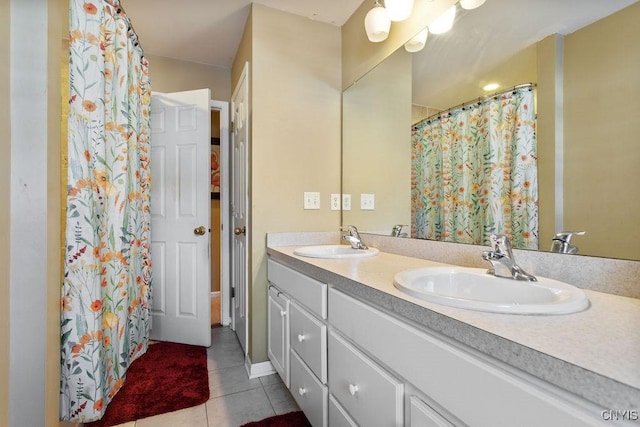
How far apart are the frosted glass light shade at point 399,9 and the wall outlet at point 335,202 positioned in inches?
41.6

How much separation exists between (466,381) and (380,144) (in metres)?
1.50

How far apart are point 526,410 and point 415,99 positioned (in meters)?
A: 1.43

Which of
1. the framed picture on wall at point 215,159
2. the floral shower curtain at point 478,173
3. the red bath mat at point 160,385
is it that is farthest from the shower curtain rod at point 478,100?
the framed picture on wall at point 215,159

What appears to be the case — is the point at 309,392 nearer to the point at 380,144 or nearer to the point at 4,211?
the point at 4,211

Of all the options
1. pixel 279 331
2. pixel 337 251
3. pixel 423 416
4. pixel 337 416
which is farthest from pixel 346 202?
pixel 423 416

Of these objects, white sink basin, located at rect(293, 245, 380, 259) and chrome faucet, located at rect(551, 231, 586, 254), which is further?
white sink basin, located at rect(293, 245, 380, 259)

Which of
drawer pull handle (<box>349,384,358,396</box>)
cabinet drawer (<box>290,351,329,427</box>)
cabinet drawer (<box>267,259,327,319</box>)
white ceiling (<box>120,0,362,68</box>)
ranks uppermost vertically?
white ceiling (<box>120,0,362,68</box>)

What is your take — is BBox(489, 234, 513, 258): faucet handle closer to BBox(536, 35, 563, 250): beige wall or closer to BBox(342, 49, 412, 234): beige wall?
BBox(536, 35, 563, 250): beige wall

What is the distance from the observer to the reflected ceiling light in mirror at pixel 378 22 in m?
1.61

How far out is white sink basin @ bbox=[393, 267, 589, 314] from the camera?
0.65m

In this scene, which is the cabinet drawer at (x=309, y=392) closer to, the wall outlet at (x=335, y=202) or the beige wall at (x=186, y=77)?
the wall outlet at (x=335, y=202)

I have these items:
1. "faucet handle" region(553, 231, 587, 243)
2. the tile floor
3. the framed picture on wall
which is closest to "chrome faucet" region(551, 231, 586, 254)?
"faucet handle" region(553, 231, 587, 243)

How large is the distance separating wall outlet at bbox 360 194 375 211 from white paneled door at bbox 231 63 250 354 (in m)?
0.74

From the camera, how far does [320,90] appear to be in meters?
2.06
